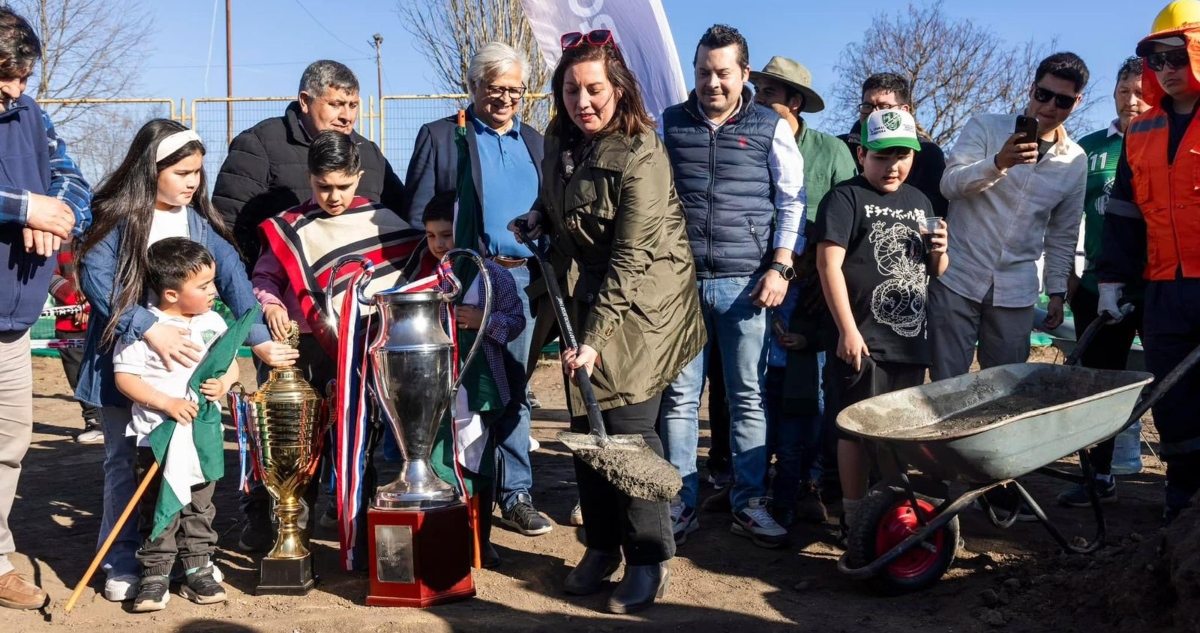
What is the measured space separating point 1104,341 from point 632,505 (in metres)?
2.64

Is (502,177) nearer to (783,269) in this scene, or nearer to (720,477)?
(783,269)

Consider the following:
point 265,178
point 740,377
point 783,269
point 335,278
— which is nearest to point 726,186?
Answer: point 783,269

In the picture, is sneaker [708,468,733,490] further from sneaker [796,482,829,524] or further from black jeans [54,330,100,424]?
black jeans [54,330,100,424]

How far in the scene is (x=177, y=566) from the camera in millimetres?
3982

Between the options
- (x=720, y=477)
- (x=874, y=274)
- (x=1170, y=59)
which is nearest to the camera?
(x=1170, y=59)

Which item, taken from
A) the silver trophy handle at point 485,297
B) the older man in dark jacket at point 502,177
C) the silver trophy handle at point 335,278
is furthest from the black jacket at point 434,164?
the silver trophy handle at point 485,297

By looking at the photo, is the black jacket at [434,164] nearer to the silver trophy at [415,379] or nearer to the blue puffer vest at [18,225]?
the silver trophy at [415,379]

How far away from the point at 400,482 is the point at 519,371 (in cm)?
80

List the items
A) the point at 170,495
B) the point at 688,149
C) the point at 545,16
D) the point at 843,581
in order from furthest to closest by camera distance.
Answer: the point at 545,16 → the point at 688,149 → the point at 843,581 → the point at 170,495

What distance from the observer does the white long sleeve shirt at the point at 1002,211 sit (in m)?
4.41

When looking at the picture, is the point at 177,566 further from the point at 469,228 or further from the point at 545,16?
the point at 545,16

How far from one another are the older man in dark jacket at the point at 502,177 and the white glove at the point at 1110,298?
2.28 m

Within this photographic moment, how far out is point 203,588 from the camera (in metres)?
3.69

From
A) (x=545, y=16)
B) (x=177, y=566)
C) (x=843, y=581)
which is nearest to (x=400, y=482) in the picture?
(x=177, y=566)
